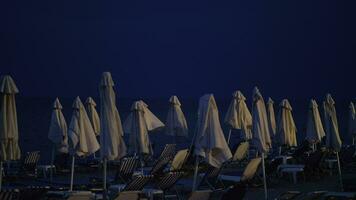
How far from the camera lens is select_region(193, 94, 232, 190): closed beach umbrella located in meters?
12.6

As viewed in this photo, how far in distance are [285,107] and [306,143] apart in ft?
9.27

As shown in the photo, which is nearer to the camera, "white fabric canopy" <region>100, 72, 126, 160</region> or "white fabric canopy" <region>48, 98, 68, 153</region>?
"white fabric canopy" <region>100, 72, 126, 160</region>

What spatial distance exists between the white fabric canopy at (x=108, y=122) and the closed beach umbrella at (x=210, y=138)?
153 cm

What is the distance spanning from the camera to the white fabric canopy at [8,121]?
1160cm

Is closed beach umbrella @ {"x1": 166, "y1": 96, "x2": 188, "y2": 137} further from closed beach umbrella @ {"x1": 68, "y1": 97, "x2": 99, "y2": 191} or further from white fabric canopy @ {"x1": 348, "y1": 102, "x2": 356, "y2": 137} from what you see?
white fabric canopy @ {"x1": 348, "y1": 102, "x2": 356, "y2": 137}

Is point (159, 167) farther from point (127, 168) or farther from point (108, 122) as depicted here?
point (108, 122)

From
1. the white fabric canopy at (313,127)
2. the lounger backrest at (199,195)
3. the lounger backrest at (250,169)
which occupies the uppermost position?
the white fabric canopy at (313,127)

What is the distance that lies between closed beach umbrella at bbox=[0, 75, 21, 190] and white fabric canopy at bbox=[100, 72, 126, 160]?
5.15ft

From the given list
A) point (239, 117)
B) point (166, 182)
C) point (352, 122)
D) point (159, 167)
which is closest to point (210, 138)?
point (166, 182)

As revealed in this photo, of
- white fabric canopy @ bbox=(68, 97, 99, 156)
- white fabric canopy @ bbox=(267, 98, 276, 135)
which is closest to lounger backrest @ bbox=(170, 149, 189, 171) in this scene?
white fabric canopy @ bbox=(68, 97, 99, 156)

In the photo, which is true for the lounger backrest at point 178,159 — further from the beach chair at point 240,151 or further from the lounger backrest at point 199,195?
the lounger backrest at point 199,195

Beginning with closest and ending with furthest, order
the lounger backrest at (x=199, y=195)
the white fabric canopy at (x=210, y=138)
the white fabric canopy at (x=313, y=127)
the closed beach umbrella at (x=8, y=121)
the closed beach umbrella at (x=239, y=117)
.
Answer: the lounger backrest at (x=199, y=195) < the closed beach umbrella at (x=8, y=121) < the white fabric canopy at (x=210, y=138) < the white fabric canopy at (x=313, y=127) < the closed beach umbrella at (x=239, y=117)

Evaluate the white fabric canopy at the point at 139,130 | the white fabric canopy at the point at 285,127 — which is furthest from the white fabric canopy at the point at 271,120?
the white fabric canopy at the point at 139,130

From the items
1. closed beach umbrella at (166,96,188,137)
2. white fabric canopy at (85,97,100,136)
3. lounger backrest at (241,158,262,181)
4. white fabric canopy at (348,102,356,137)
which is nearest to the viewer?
lounger backrest at (241,158,262,181)
